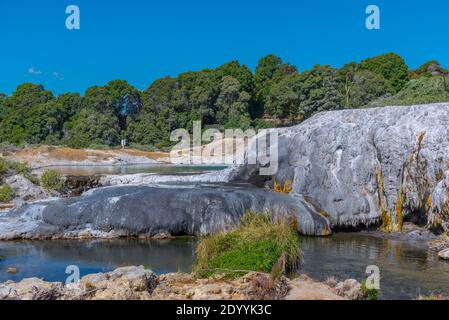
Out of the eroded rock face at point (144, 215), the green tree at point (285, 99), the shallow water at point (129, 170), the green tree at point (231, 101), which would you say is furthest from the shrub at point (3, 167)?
the green tree at point (285, 99)

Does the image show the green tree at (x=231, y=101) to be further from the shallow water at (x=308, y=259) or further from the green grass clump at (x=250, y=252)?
the green grass clump at (x=250, y=252)

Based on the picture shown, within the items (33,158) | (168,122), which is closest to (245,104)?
(168,122)

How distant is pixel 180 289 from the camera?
9.92m

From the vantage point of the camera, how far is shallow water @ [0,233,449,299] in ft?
41.2

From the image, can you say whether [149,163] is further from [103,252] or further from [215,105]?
[103,252]

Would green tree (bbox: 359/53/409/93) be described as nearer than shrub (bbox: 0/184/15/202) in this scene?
No

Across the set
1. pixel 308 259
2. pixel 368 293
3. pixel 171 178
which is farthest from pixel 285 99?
pixel 368 293

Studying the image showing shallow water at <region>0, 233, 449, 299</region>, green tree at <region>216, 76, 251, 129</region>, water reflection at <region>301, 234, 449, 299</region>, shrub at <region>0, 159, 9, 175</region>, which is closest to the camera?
water reflection at <region>301, 234, 449, 299</region>

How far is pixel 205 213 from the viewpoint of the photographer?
18.5 m

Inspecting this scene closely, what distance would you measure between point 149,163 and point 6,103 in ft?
141

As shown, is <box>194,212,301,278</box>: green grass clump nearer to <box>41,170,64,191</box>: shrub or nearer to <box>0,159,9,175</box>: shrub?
<box>41,170,64,191</box>: shrub

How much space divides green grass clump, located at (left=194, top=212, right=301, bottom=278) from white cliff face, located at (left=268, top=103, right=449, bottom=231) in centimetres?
697

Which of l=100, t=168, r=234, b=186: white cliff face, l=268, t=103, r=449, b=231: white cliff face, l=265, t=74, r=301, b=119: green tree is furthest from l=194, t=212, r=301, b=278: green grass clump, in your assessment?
l=265, t=74, r=301, b=119: green tree

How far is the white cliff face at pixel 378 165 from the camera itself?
18.0 metres
